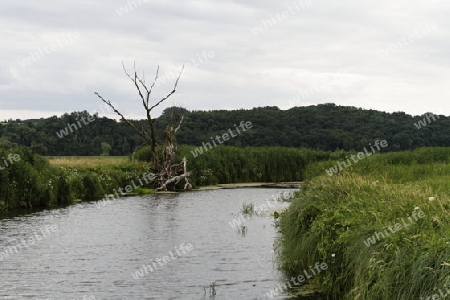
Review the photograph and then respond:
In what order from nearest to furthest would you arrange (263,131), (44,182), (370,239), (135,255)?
(370,239) < (135,255) < (44,182) < (263,131)

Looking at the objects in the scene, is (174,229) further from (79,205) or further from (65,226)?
(79,205)

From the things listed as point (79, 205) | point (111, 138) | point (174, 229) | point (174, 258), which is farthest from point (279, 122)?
point (174, 258)

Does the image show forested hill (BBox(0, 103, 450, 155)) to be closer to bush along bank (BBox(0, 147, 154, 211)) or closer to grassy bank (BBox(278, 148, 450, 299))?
bush along bank (BBox(0, 147, 154, 211))

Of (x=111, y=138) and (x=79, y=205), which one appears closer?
(x=79, y=205)

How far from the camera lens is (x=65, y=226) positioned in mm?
23359

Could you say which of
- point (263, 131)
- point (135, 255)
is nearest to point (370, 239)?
point (135, 255)

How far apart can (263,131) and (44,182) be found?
187ft

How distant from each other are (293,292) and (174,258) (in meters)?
4.94

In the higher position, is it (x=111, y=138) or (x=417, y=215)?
(x=111, y=138)

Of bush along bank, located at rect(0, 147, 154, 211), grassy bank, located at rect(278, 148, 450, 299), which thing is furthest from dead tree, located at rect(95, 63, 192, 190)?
grassy bank, located at rect(278, 148, 450, 299)

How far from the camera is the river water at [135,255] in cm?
1366

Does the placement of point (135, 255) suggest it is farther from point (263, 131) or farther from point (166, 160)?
point (263, 131)

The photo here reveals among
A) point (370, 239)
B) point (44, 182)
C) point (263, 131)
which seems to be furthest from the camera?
point (263, 131)

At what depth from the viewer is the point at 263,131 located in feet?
284
